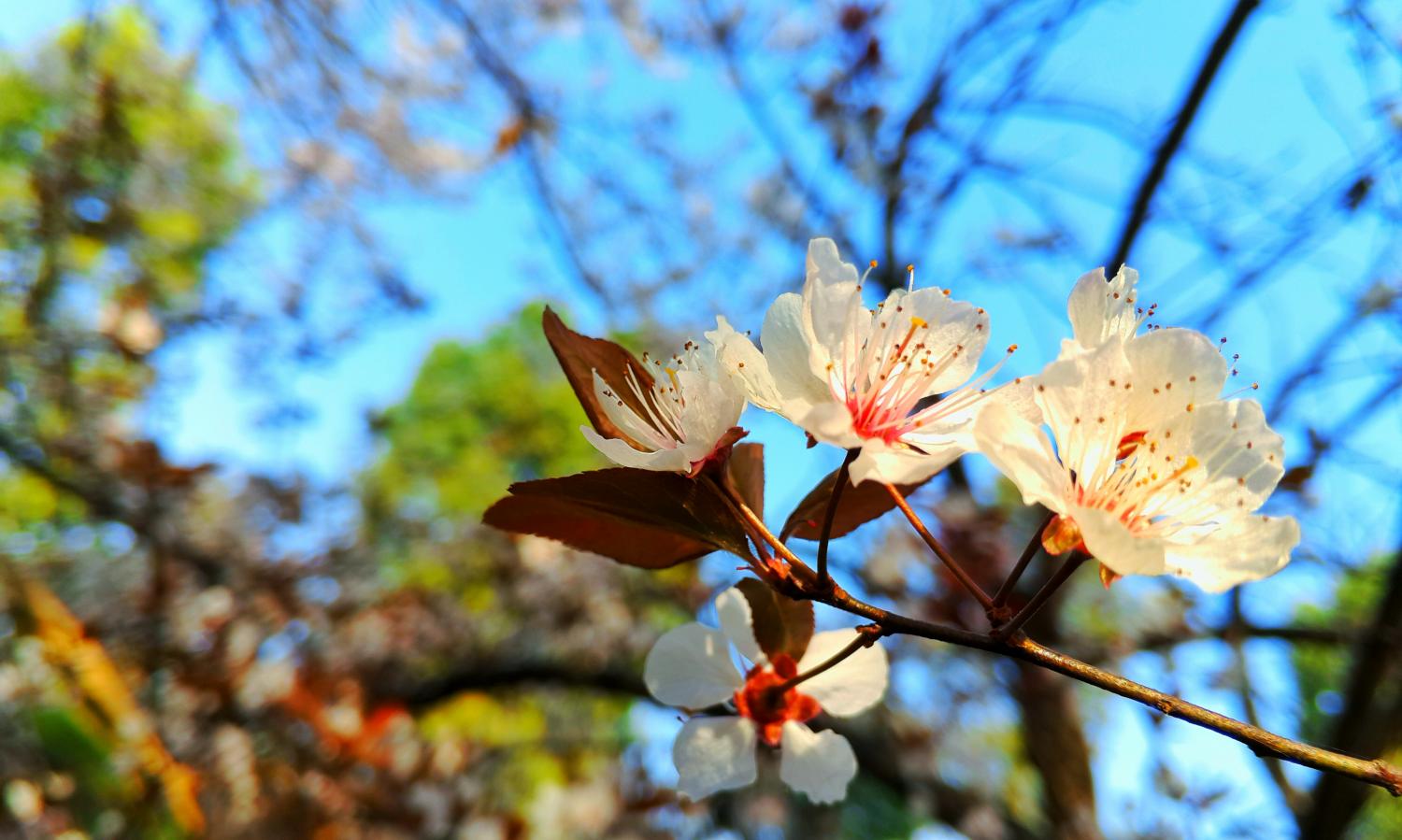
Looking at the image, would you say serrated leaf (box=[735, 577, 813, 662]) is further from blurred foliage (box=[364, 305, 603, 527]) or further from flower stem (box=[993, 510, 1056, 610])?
blurred foliage (box=[364, 305, 603, 527])

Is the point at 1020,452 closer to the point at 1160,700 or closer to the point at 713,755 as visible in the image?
the point at 1160,700

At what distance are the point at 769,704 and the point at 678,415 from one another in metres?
0.22

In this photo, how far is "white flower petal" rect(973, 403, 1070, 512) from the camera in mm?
395

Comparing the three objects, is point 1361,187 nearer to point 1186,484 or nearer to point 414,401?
point 1186,484

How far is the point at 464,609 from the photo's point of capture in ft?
12.4

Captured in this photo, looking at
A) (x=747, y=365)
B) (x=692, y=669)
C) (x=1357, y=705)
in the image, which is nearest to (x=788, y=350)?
(x=747, y=365)

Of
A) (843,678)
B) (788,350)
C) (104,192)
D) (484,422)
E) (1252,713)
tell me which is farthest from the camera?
(484,422)

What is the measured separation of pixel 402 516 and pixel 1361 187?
4242mm

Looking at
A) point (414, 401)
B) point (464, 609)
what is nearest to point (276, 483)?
point (464, 609)

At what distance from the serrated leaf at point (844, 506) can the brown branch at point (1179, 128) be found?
1.30m

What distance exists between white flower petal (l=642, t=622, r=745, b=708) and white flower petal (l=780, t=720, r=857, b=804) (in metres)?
0.05

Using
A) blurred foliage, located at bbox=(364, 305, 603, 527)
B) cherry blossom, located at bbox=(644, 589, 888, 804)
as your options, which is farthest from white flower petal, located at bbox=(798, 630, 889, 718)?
blurred foliage, located at bbox=(364, 305, 603, 527)

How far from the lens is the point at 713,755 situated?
1.83 feet

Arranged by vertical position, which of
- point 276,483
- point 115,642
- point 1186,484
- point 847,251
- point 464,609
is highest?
point 276,483
